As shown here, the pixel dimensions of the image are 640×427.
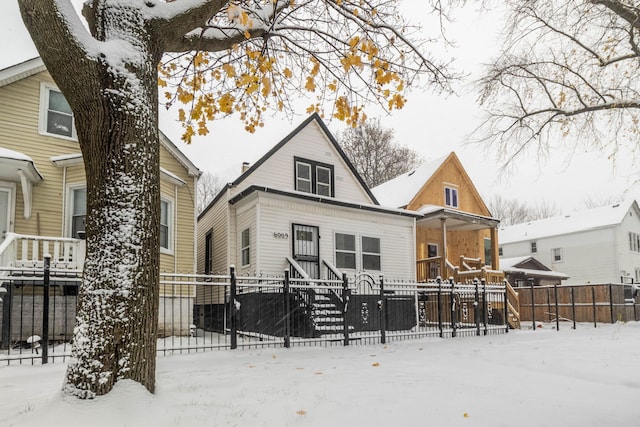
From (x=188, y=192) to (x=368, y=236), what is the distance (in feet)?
21.4

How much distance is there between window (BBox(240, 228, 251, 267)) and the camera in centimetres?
1536

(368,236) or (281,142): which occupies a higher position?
(281,142)

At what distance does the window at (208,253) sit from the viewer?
18.6m

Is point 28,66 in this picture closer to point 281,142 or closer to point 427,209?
point 281,142

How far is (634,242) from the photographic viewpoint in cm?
3466

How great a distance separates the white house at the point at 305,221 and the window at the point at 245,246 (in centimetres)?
3

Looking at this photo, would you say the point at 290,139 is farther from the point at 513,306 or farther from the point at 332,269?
the point at 513,306

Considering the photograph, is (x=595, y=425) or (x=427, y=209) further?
(x=427, y=209)

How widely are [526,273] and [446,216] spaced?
10.4 metres

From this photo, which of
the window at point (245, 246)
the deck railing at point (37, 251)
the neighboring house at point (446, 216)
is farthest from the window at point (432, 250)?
the deck railing at point (37, 251)

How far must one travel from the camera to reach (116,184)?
4.43 m

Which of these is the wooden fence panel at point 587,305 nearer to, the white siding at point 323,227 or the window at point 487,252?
the window at point 487,252

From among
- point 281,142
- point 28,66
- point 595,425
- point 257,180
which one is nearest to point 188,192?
point 257,180

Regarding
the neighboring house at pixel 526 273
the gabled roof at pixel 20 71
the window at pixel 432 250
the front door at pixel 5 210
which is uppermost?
the gabled roof at pixel 20 71
